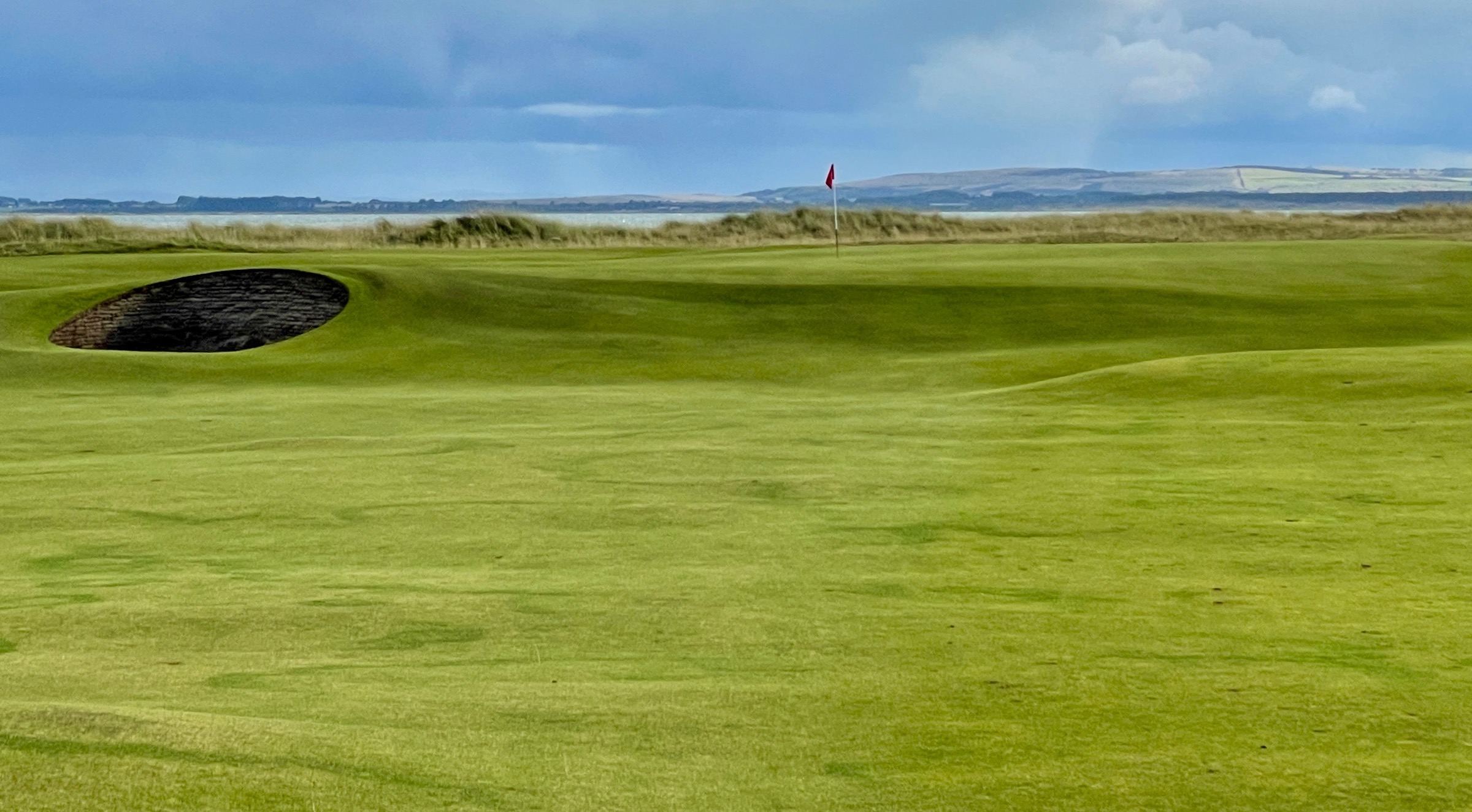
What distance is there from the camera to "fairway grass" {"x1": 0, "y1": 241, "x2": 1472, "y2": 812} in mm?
4344

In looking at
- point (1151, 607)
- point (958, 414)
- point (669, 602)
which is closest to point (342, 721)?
point (669, 602)

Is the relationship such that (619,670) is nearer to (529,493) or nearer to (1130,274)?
(529,493)

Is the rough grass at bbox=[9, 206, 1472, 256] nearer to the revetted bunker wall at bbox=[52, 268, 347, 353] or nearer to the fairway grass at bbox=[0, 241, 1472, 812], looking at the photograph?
the revetted bunker wall at bbox=[52, 268, 347, 353]

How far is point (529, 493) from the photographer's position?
31.8 ft

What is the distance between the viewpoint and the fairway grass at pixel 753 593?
14.3 ft

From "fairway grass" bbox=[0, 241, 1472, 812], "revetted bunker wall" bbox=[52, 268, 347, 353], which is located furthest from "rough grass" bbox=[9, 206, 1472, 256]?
"fairway grass" bbox=[0, 241, 1472, 812]

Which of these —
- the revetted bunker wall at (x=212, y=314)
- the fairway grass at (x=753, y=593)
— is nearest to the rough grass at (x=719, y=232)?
the revetted bunker wall at (x=212, y=314)

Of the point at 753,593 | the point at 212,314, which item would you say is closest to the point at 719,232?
the point at 212,314

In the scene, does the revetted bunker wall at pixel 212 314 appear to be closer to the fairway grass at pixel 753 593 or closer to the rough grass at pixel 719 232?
the fairway grass at pixel 753 593

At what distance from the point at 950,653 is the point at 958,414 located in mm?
7991

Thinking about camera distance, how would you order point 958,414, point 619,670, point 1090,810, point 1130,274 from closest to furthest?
point 1090,810 < point 619,670 < point 958,414 < point 1130,274

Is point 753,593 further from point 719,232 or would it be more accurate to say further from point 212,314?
point 719,232

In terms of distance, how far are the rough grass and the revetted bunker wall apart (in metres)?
20.0

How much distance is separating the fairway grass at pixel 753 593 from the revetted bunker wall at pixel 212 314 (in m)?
5.27
